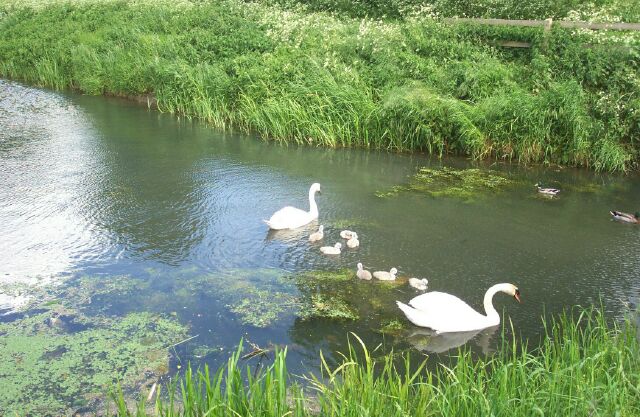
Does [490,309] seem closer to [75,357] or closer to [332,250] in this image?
[332,250]

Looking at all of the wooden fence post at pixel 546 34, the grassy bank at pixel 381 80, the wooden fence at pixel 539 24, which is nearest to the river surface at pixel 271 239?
the grassy bank at pixel 381 80

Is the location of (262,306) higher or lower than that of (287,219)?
lower

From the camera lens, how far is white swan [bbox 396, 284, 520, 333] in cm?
704

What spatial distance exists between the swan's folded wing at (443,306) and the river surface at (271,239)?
327 millimetres

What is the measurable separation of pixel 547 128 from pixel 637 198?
224cm

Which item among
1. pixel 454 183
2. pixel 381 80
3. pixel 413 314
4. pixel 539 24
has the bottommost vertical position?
pixel 413 314

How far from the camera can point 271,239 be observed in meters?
9.46

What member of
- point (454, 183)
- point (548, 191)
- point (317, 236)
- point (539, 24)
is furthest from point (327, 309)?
point (539, 24)

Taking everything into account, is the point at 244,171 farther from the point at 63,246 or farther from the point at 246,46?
the point at 246,46

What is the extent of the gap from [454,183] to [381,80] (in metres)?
4.05

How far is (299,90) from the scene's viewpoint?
15148 mm

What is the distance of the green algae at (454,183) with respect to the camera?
38.8ft

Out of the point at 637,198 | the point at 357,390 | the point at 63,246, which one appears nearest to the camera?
the point at 357,390

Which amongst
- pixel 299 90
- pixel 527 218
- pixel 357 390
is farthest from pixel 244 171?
pixel 357 390
